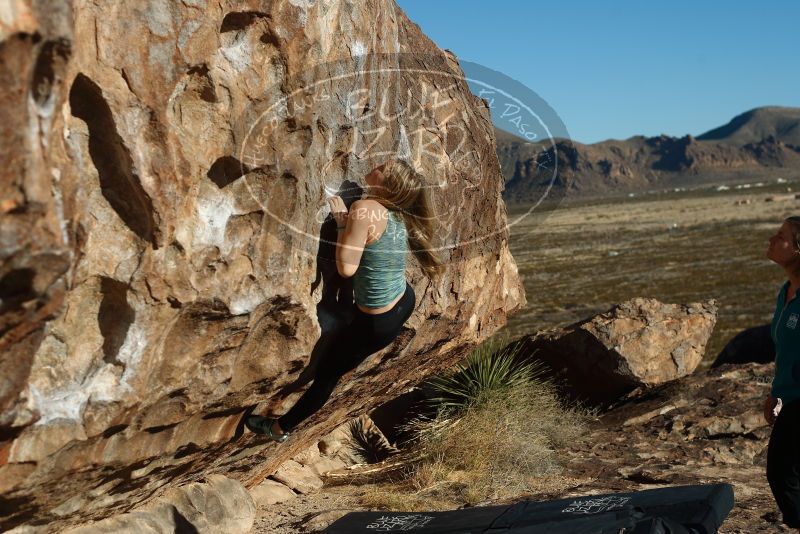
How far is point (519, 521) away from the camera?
5.57m

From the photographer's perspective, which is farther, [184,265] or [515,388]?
[515,388]

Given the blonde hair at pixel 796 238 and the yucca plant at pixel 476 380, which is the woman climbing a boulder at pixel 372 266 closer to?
the blonde hair at pixel 796 238

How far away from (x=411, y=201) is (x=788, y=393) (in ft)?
7.45

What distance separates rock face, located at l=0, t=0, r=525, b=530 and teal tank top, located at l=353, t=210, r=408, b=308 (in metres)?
0.30

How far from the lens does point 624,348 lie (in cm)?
992

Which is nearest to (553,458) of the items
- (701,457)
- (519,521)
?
(701,457)

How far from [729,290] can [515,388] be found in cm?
2068

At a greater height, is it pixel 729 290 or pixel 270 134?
pixel 270 134

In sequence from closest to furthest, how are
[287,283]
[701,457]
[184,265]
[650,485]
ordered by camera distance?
1. [184,265]
2. [287,283]
3. [650,485]
4. [701,457]

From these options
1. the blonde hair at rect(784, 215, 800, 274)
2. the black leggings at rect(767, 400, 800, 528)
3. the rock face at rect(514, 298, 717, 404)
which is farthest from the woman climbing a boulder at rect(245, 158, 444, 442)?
the rock face at rect(514, 298, 717, 404)


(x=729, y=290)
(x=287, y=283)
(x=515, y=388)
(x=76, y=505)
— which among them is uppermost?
(x=287, y=283)

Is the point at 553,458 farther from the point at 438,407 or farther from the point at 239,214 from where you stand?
the point at 239,214

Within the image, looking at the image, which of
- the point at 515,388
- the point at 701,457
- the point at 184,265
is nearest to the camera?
the point at 184,265

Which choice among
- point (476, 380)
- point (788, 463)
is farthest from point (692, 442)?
point (788, 463)
